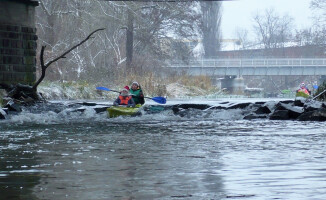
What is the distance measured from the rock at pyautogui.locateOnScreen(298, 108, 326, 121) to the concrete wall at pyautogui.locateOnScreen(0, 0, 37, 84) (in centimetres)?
953

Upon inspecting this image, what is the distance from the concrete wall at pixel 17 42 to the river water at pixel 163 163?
330 inches

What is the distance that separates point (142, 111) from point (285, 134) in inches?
314

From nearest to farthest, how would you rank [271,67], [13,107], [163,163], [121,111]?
[163,163] → [121,111] → [13,107] → [271,67]

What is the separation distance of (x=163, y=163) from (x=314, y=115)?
1197cm

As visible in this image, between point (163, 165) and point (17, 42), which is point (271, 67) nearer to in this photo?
point (17, 42)

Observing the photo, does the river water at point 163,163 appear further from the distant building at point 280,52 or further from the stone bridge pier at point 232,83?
the distant building at point 280,52

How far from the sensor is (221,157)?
31.9 feet

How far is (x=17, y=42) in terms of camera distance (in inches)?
979

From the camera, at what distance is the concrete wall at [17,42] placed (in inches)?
952

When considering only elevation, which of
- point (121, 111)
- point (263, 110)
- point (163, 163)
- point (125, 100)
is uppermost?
point (163, 163)

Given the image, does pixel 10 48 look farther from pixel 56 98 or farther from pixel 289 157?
pixel 289 157

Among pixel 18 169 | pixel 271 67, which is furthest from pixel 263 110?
pixel 271 67

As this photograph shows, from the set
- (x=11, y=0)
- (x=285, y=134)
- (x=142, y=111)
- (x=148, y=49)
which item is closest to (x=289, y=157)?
(x=285, y=134)

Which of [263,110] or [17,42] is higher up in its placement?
[17,42]
